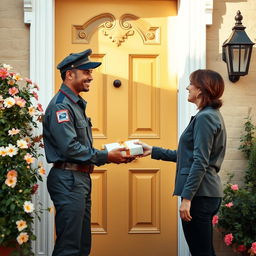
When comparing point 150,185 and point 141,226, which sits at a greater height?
point 150,185

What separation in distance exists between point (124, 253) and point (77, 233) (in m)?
1.39

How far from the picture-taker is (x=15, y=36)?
179 inches

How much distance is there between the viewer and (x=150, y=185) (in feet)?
15.6

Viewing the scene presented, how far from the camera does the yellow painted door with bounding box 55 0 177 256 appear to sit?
15.5 ft

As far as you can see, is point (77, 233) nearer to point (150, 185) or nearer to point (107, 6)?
point (150, 185)

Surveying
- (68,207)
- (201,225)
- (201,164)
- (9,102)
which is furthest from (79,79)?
(201,225)

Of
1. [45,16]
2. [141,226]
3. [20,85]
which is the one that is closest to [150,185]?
[141,226]

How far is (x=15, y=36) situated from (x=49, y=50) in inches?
13.0

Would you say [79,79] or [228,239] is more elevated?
[79,79]

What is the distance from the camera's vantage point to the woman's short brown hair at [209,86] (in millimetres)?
3385

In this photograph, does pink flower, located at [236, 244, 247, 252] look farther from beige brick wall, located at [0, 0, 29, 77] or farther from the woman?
beige brick wall, located at [0, 0, 29, 77]

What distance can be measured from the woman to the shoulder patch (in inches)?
31.0

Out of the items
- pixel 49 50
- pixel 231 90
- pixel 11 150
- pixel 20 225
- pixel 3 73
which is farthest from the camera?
pixel 231 90

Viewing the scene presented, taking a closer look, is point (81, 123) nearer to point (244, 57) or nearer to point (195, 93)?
point (195, 93)
